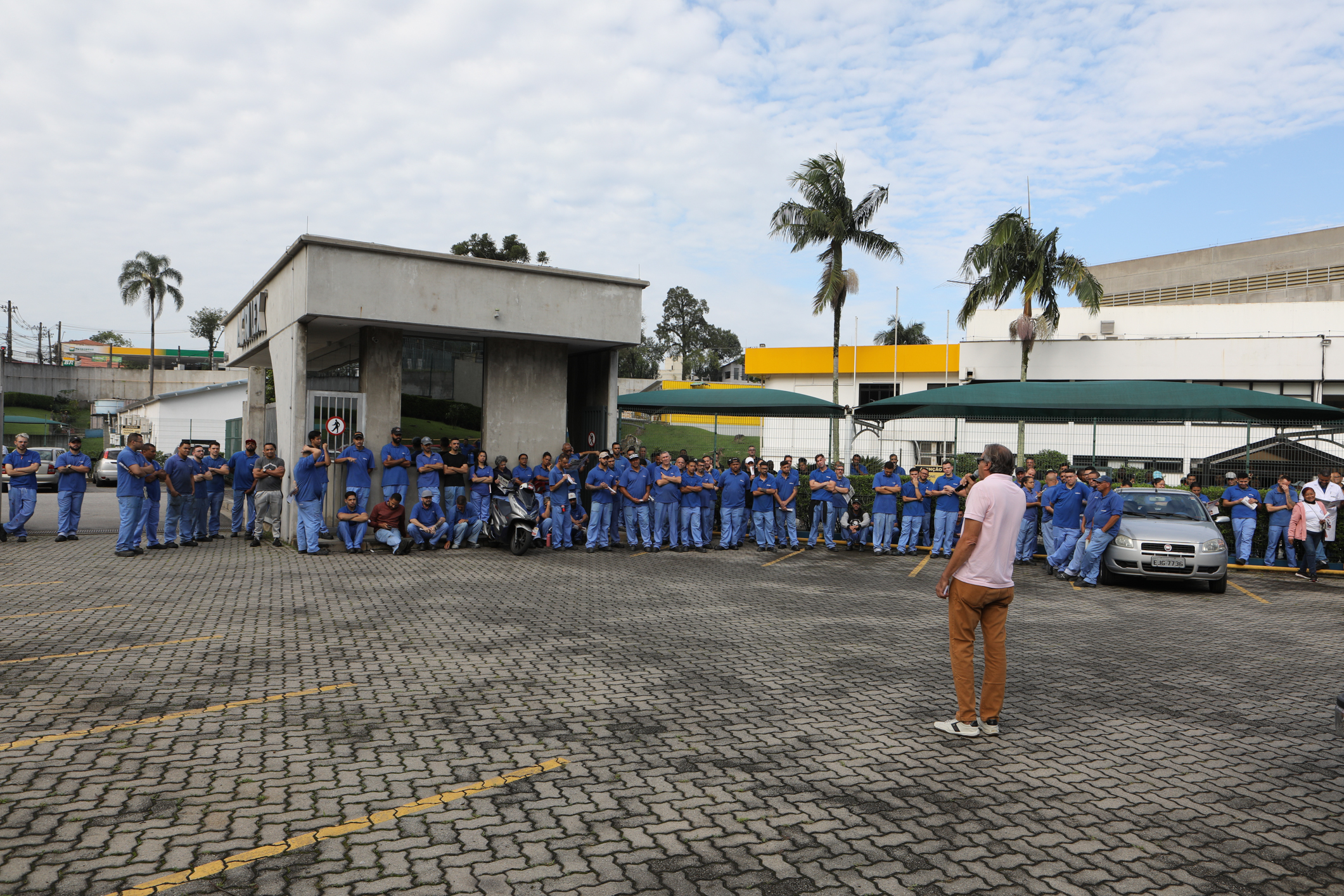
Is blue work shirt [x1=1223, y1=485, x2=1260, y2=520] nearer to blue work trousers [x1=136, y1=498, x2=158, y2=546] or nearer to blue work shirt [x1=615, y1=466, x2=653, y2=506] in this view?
blue work shirt [x1=615, y1=466, x2=653, y2=506]

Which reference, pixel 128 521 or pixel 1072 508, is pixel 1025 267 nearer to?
pixel 1072 508

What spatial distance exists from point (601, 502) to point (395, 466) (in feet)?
11.7

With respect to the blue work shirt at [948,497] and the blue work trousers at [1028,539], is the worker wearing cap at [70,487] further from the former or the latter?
the blue work trousers at [1028,539]

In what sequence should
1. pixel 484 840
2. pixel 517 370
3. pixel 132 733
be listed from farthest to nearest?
pixel 517 370
pixel 132 733
pixel 484 840

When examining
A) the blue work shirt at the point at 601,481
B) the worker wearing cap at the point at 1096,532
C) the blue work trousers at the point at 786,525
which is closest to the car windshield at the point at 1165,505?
the worker wearing cap at the point at 1096,532

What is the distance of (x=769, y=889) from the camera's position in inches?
134

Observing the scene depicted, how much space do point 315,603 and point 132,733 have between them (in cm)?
422

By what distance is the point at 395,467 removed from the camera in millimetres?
14250

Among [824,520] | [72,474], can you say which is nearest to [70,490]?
[72,474]

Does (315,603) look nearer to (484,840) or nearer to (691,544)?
(484,840)

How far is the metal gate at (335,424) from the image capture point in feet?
47.9

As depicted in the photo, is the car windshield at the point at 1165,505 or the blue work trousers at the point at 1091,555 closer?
the blue work trousers at the point at 1091,555

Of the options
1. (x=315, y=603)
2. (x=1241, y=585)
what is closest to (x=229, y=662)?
(x=315, y=603)

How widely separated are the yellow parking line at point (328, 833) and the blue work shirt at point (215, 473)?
11.9 m
